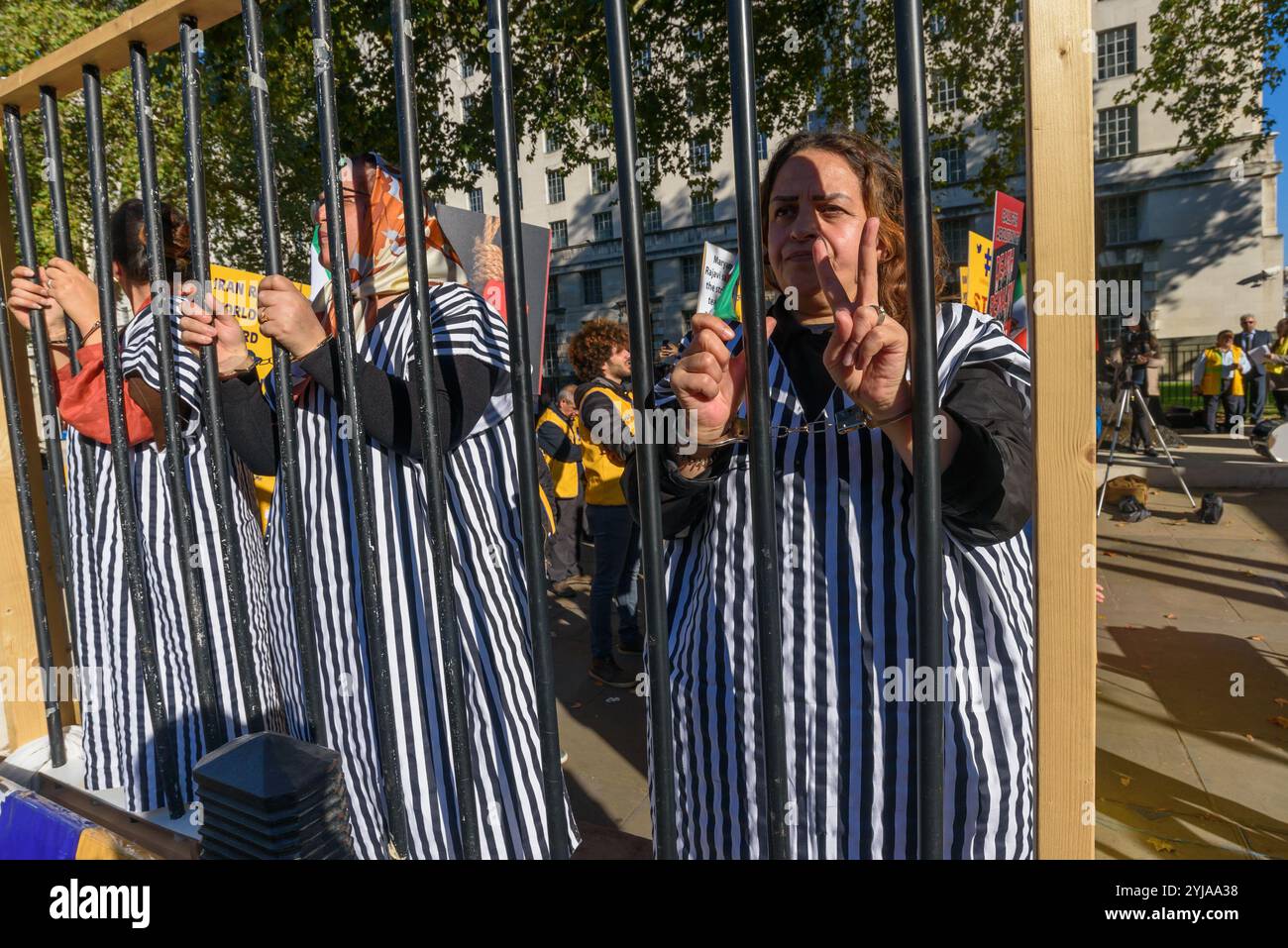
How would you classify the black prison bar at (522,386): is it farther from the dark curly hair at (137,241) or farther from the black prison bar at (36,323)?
the dark curly hair at (137,241)

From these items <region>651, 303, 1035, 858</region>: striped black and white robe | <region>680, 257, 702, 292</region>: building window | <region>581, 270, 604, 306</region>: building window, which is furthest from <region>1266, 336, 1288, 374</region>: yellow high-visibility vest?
<region>581, 270, 604, 306</region>: building window

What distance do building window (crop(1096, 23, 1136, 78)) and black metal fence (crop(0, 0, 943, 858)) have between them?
32.9 metres

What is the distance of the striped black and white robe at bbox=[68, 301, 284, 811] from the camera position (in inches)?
81.4

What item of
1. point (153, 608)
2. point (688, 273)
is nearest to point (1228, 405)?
point (153, 608)

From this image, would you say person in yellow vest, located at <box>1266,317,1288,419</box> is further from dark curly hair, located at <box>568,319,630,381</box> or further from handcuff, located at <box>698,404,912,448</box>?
handcuff, located at <box>698,404,912,448</box>

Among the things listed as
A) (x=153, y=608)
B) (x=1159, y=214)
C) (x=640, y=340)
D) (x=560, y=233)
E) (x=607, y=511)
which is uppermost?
(x=560, y=233)

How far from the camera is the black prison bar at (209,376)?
4.61ft

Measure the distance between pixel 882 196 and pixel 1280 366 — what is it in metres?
12.8

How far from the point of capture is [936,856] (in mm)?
916

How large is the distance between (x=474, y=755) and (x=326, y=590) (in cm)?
47

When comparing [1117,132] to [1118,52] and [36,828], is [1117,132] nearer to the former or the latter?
[1118,52]

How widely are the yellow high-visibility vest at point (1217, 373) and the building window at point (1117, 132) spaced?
733 inches

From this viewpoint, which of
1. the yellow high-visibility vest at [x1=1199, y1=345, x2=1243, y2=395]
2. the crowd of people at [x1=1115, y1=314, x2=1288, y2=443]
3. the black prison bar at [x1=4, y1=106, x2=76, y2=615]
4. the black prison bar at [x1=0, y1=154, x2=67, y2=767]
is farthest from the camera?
the yellow high-visibility vest at [x1=1199, y1=345, x2=1243, y2=395]

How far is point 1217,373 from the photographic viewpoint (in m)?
13.6
